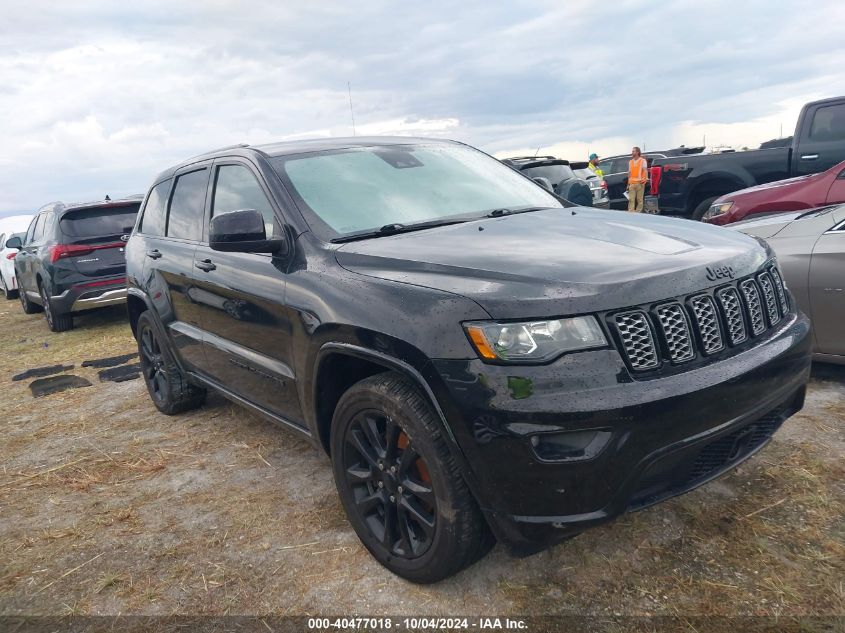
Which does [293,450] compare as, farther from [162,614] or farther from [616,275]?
[616,275]

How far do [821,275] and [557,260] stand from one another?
2.57 m

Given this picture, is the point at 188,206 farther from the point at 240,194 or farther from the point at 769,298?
the point at 769,298

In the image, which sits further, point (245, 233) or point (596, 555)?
point (245, 233)

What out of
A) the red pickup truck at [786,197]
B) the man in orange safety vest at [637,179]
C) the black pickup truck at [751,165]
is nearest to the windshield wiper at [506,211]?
the red pickup truck at [786,197]

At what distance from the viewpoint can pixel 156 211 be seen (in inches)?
189

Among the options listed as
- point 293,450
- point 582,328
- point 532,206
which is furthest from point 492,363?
point 293,450

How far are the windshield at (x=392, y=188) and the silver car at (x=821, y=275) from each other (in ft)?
5.45

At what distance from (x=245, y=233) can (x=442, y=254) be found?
3.16 feet

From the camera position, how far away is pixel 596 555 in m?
2.68

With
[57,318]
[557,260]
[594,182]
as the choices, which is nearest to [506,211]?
[557,260]

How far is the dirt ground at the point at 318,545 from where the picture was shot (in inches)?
96.7

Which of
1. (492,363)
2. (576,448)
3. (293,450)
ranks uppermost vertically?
(492,363)

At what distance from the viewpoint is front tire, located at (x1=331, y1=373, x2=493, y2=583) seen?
2273 mm

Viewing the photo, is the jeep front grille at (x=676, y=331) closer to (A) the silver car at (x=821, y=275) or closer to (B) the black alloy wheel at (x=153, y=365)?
(A) the silver car at (x=821, y=275)
